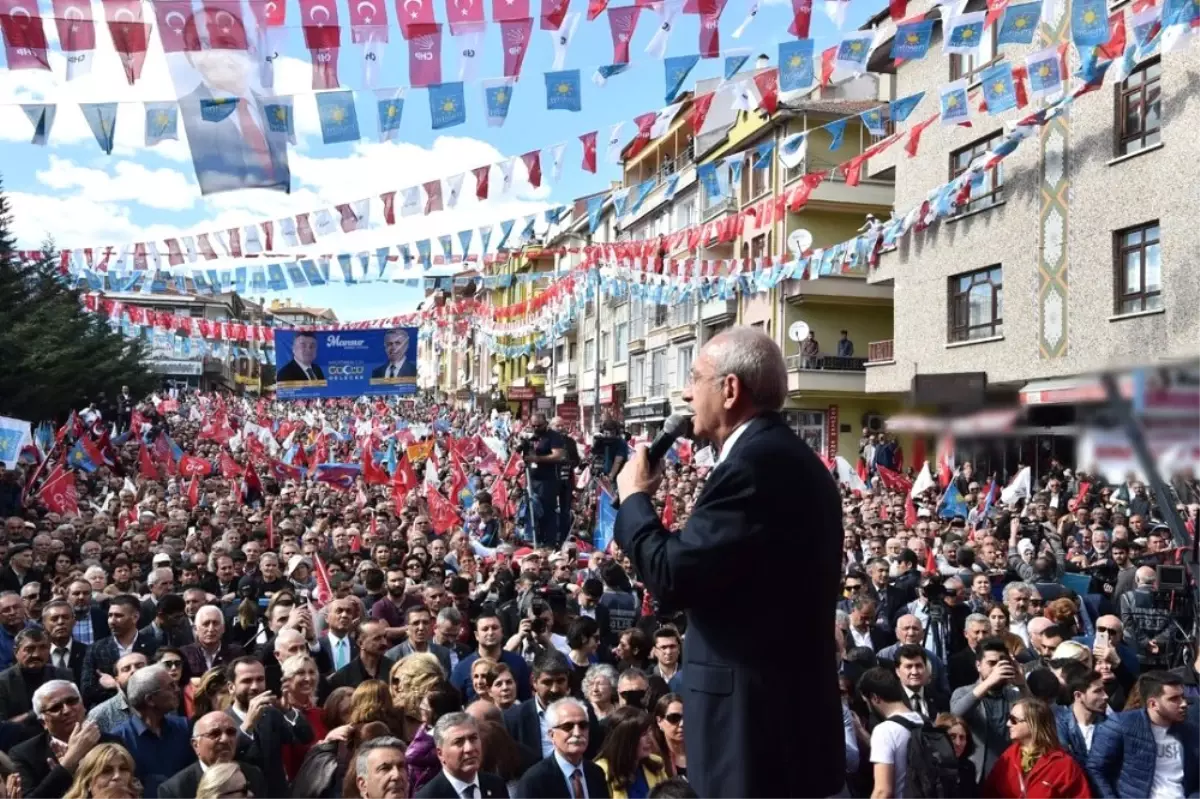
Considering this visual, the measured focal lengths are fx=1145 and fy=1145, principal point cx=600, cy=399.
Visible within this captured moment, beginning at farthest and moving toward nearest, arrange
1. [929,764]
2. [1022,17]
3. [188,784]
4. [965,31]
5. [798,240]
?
[798,240], [965,31], [1022,17], [929,764], [188,784]

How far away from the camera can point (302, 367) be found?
28.5 meters

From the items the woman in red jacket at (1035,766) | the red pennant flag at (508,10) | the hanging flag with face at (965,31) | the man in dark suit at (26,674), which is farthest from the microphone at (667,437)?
the hanging flag with face at (965,31)

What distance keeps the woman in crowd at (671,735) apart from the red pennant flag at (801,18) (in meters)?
8.48

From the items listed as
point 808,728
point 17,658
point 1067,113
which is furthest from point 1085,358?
point 808,728

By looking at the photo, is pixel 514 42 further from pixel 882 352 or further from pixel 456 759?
pixel 882 352

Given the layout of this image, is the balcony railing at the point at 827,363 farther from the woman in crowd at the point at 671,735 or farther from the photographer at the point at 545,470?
the woman in crowd at the point at 671,735

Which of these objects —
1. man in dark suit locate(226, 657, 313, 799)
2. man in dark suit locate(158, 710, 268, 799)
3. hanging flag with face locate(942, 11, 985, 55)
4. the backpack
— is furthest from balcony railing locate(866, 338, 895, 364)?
man in dark suit locate(158, 710, 268, 799)

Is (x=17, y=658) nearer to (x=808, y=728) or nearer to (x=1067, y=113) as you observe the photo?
(x=808, y=728)

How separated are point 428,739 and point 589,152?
450 inches

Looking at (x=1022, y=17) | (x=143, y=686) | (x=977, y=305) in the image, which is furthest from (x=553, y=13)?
(x=977, y=305)

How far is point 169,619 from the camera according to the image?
29.9 ft

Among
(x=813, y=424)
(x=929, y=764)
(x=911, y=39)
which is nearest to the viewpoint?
(x=929, y=764)

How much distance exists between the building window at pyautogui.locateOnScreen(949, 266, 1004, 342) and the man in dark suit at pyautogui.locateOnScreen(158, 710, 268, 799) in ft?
71.6

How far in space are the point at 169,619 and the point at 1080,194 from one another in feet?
62.7
